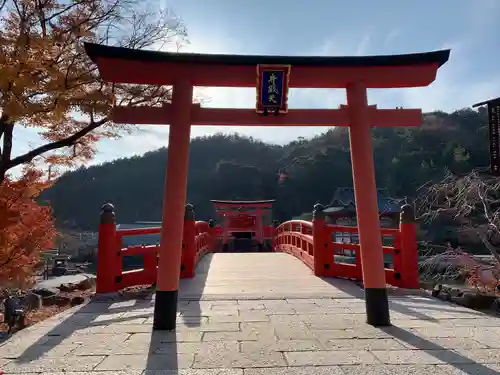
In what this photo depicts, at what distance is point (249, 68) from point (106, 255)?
3.76 metres

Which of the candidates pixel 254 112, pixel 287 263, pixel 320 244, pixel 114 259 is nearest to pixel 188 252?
pixel 114 259

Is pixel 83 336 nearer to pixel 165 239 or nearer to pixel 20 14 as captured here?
pixel 165 239

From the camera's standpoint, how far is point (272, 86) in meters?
4.61

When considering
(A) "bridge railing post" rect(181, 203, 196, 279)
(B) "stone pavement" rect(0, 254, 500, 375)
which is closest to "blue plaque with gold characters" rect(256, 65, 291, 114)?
(B) "stone pavement" rect(0, 254, 500, 375)

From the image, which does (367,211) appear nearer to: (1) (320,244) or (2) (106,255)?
(1) (320,244)

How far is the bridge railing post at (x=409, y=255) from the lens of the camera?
20.9 ft

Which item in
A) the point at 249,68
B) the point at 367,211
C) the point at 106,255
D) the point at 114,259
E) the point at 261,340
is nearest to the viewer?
the point at 261,340

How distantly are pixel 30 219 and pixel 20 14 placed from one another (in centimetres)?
336

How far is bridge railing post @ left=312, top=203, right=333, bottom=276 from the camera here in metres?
7.71

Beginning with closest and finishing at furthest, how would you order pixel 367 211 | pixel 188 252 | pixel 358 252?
pixel 367 211 → pixel 358 252 → pixel 188 252

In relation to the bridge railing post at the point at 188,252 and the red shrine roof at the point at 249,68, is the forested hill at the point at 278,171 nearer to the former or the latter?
the bridge railing post at the point at 188,252

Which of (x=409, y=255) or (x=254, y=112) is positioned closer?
(x=254, y=112)

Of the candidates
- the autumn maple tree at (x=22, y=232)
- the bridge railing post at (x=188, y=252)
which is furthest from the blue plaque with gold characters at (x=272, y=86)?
the bridge railing post at (x=188, y=252)

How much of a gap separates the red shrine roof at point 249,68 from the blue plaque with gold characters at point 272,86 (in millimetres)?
89
